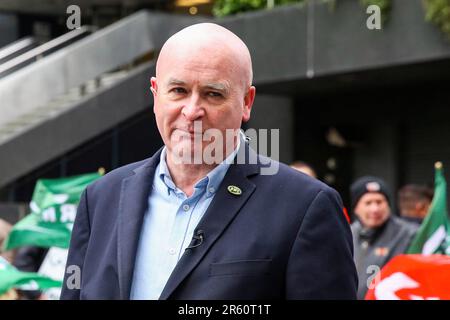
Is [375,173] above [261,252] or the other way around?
above

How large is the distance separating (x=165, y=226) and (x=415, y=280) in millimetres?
2595

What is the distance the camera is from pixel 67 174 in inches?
695

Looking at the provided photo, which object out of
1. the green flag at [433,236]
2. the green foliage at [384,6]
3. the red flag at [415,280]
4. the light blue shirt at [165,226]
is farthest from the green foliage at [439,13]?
the light blue shirt at [165,226]

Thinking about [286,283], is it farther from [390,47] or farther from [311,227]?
[390,47]

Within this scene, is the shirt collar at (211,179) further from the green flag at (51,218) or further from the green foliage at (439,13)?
the green foliage at (439,13)

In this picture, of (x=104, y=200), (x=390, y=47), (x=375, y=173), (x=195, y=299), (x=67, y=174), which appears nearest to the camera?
(x=195, y=299)

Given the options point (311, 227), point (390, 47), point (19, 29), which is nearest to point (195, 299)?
point (311, 227)

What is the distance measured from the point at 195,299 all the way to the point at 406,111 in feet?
54.1

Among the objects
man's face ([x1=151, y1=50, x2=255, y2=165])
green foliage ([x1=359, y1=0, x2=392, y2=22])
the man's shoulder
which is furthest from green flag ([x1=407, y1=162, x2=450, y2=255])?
green foliage ([x1=359, y1=0, x2=392, y2=22])

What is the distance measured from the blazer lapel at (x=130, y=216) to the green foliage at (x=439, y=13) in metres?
11.8

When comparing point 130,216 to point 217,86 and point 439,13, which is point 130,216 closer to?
point 217,86

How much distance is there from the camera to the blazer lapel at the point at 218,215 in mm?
2621

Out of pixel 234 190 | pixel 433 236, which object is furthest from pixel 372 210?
pixel 234 190

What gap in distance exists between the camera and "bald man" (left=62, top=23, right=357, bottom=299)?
263 centimetres
